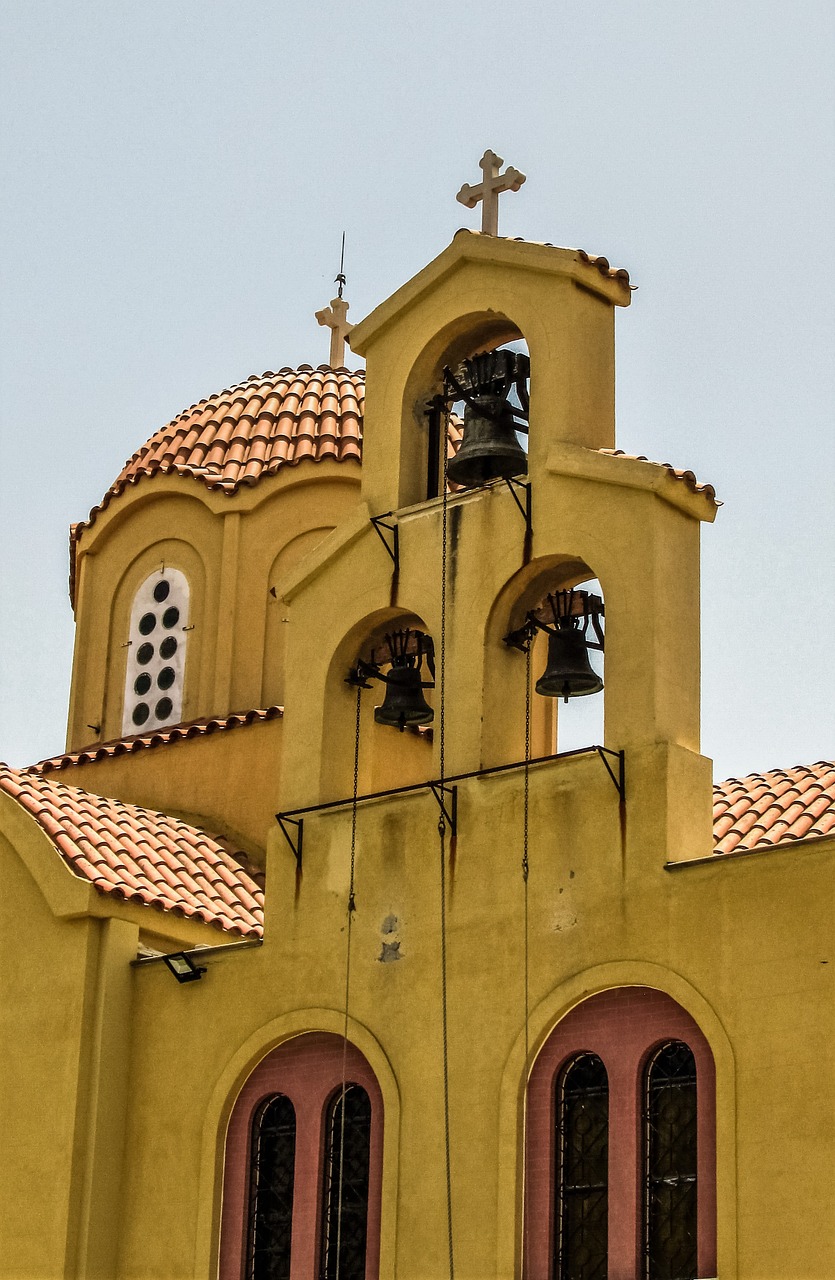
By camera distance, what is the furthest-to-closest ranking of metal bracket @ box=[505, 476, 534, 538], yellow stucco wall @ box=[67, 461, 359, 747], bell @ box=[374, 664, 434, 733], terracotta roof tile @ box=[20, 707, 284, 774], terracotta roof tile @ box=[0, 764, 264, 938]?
yellow stucco wall @ box=[67, 461, 359, 747], terracotta roof tile @ box=[20, 707, 284, 774], terracotta roof tile @ box=[0, 764, 264, 938], bell @ box=[374, 664, 434, 733], metal bracket @ box=[505, 476, 534, 538]

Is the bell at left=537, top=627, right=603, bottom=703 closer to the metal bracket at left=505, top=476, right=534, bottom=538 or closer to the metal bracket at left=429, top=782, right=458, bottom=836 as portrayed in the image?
the metal bracket at left=505, top=476, right=534, bottom=538

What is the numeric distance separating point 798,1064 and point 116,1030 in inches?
215

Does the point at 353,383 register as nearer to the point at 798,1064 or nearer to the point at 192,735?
the point at 192,735

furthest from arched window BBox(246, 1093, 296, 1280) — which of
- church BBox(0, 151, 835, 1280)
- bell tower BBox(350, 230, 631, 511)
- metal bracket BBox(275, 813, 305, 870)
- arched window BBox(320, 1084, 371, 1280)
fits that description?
bell tower BBox(350, 230, 631, 511)

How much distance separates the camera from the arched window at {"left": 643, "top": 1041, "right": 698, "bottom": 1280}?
1420 centimetres

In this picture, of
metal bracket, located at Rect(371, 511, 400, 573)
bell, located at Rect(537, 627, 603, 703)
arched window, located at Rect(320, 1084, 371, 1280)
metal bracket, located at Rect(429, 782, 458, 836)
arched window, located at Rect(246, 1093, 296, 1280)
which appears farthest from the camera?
metal bracket, located at Rect(371, 511, 400, 573)

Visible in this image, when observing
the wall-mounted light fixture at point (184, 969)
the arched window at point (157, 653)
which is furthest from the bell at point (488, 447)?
the arched window at point (157, 653)

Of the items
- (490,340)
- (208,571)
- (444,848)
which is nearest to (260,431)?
(208,571)

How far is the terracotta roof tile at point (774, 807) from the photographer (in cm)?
1656

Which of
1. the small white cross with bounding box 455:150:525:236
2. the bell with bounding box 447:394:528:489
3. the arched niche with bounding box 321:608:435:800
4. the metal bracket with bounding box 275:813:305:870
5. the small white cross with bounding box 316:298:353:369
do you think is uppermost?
the small white cross with bounding box 316:298:353:369

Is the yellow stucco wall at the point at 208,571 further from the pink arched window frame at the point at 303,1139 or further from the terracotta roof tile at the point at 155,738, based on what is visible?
the pink arched window frame at the point at 303,1139

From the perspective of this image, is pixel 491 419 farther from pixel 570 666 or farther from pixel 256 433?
pixel 256 433

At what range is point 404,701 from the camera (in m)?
17.3

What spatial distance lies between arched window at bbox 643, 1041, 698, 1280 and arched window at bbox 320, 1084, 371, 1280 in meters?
2.20
